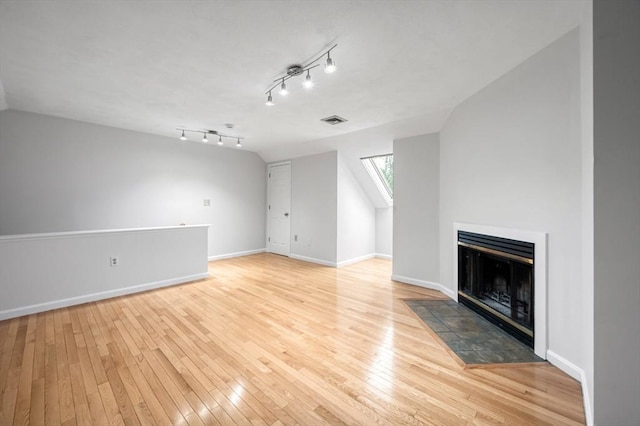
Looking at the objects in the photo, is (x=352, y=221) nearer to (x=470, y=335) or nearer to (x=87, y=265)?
(x=470, y=335)

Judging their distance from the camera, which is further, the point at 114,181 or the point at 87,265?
the point at 114,181

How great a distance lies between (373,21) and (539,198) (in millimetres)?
1947

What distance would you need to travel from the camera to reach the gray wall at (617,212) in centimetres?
129

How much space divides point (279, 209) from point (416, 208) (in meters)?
3.46

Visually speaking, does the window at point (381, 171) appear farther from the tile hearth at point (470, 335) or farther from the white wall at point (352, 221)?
the tile hearth at point (470, 335)

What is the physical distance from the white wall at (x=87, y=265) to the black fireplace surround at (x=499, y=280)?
4078 millimetres

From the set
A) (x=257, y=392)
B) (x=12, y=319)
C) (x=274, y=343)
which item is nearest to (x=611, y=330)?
(x=257, y=392)

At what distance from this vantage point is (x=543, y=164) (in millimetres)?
2025

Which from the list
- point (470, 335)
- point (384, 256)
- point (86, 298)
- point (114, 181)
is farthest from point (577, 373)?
point (114, 181)

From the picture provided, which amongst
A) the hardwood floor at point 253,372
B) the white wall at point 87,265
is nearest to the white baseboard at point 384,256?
the hardwood floor at point 253,372

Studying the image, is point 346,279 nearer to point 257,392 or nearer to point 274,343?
point 274,343

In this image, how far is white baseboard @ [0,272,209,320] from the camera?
2.71 metres

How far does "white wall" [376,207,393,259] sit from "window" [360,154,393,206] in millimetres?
457

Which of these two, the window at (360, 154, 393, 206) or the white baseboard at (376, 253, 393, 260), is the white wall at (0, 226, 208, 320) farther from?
the white baseboard at (376, 253, 393, 260)
